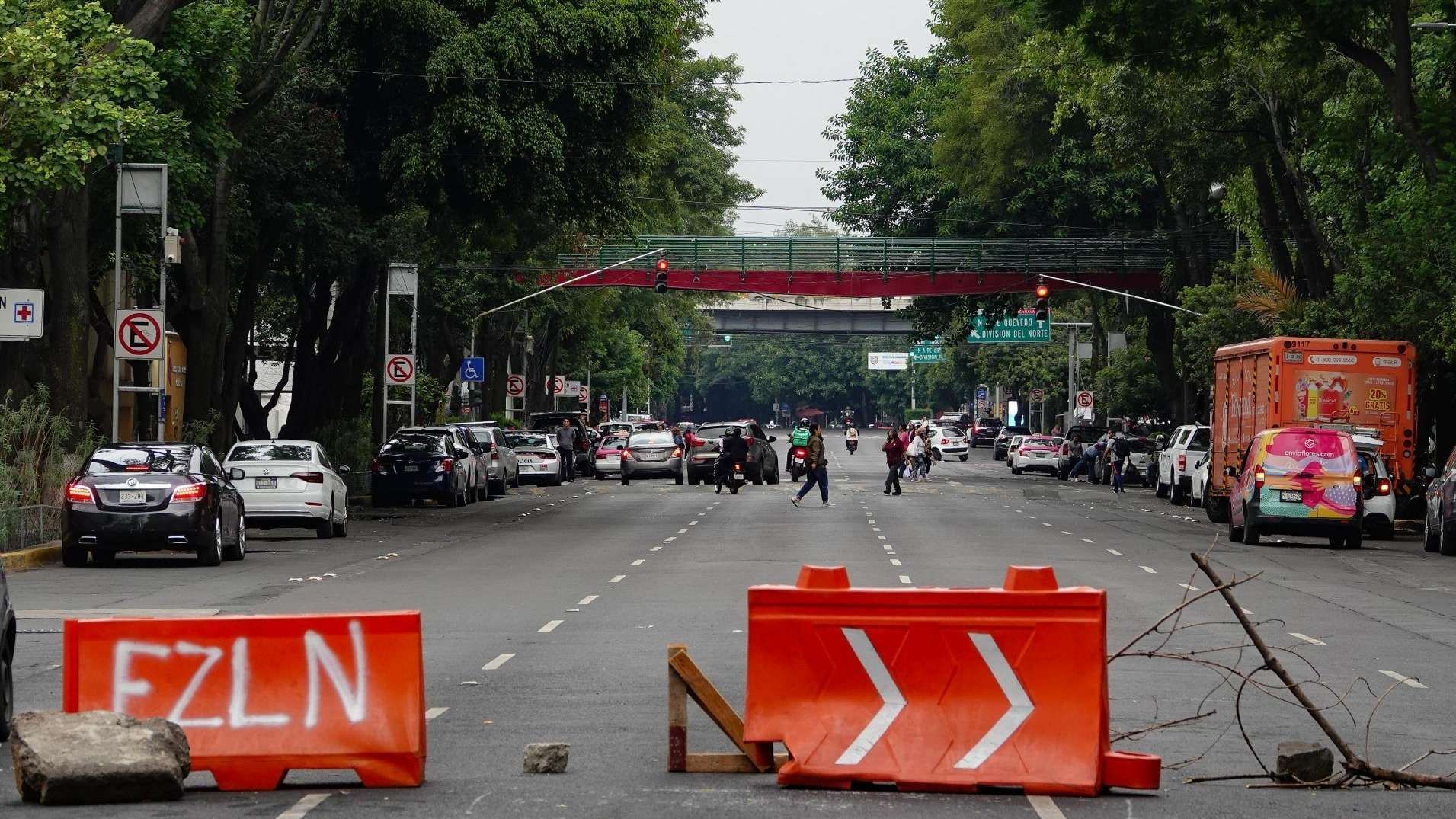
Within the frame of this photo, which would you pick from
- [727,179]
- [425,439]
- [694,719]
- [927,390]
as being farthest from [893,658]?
[927,390]

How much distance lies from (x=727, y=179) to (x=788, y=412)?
12604cm

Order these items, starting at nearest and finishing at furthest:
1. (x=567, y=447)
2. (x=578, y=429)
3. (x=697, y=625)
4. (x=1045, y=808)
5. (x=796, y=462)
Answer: (x=1045, y=808)
(x=697, y=625)
(x=796, y=462)
(x=567, y=447)
(x=578, y=429)

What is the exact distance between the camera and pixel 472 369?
63719mm

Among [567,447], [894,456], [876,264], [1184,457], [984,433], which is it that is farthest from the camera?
[984,433]

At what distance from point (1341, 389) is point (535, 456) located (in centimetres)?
2619

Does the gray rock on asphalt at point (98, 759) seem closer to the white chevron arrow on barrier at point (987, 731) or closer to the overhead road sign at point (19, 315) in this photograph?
the white chevron arrow on barrier at point (987, 731)

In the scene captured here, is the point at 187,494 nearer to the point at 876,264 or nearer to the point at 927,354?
the point at 876,264

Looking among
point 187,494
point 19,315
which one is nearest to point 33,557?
point 187,494

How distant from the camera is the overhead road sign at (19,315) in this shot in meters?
24.3

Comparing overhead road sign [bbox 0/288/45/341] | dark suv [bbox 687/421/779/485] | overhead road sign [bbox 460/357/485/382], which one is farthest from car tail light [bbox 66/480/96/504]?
overhead road sign [bbox 460/357/485/382]

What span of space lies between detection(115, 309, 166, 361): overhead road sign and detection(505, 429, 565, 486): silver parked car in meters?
27.7

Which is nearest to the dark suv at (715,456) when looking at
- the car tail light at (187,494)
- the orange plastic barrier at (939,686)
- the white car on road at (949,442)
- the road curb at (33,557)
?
the road curb at (33,557)

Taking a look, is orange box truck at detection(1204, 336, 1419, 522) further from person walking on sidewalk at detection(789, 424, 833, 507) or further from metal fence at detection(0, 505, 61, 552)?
metal fence at detection(0, 505, 61, 552)

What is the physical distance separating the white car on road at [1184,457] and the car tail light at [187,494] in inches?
1124
